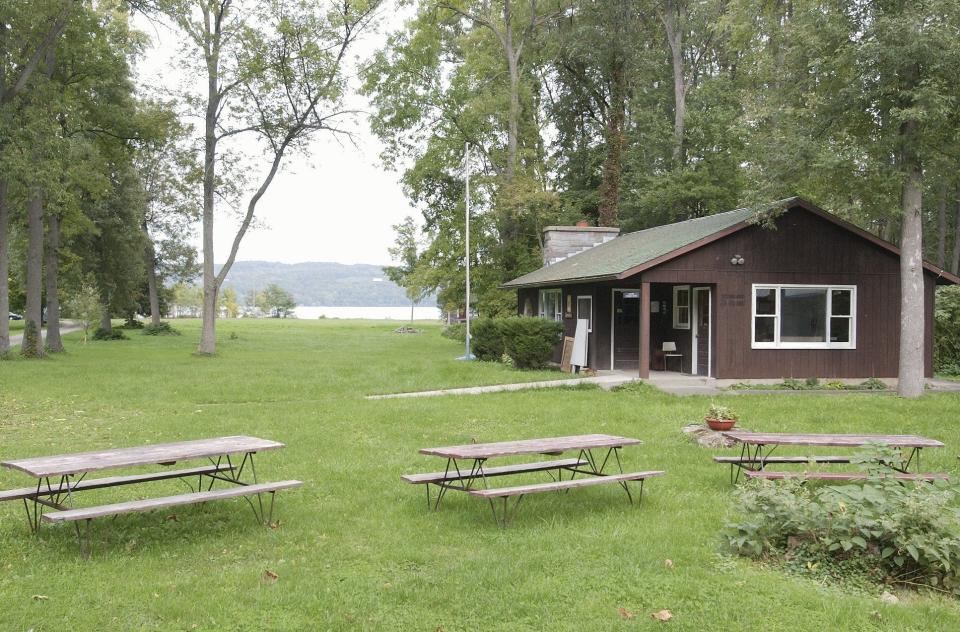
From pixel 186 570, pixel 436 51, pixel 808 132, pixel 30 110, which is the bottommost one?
pixel 186 570

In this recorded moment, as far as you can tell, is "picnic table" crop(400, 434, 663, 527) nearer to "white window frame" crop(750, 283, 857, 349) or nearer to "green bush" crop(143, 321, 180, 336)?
"white window frame" crop(750, 283, 857, 349)

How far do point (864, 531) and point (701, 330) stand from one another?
1391 centimetres

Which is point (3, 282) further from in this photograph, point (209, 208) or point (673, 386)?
point (673, 386)

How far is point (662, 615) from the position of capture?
14.7 ft

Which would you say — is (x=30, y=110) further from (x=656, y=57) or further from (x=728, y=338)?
(x=656, y=57)

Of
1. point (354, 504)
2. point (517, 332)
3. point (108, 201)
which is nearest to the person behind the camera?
point (354, 504)

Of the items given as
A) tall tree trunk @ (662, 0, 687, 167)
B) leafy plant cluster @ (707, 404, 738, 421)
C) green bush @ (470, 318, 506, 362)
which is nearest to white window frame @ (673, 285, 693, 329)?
green bush @ (470, 318, 506, 362)

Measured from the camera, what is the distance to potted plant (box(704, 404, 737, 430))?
1016 centimetres

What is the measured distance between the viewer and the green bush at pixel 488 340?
24875 mm

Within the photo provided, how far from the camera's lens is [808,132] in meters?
16.3

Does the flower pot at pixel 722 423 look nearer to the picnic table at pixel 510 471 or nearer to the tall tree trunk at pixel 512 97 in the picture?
the picnic table at pixel 510 471

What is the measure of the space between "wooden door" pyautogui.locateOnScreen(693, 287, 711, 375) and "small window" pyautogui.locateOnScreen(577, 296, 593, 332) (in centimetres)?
300

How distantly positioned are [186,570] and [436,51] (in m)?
32.6

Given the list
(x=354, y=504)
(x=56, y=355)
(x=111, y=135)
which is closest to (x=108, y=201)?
(x=111, y=135)
